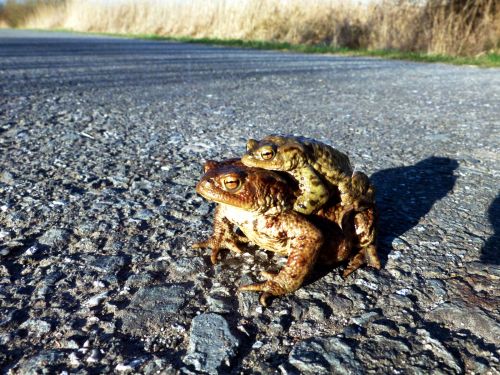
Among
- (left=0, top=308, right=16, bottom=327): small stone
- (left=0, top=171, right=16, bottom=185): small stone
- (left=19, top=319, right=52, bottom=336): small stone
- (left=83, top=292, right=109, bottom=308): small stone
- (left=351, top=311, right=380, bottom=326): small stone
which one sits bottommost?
(left=351, top=311, right=380, bottom=326): small stone

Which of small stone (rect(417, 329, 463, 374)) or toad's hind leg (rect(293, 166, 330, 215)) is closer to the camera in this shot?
small stone (rect(417, 329, 463, 374))

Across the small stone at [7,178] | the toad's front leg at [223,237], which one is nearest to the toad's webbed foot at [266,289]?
the toad's front leg at [223,237]

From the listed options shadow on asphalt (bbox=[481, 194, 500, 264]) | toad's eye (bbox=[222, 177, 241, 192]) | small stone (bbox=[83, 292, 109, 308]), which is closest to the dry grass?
shadow on asphalt (bbox=[481, 194, 500, 264])

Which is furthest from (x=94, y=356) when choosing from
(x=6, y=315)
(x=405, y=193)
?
(x=405, y=193)

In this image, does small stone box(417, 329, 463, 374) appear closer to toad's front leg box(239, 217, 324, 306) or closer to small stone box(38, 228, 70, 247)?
toad's front leg box(239, 217, 324, 306)

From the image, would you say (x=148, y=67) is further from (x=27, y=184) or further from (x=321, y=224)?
(x=321, y=224)
